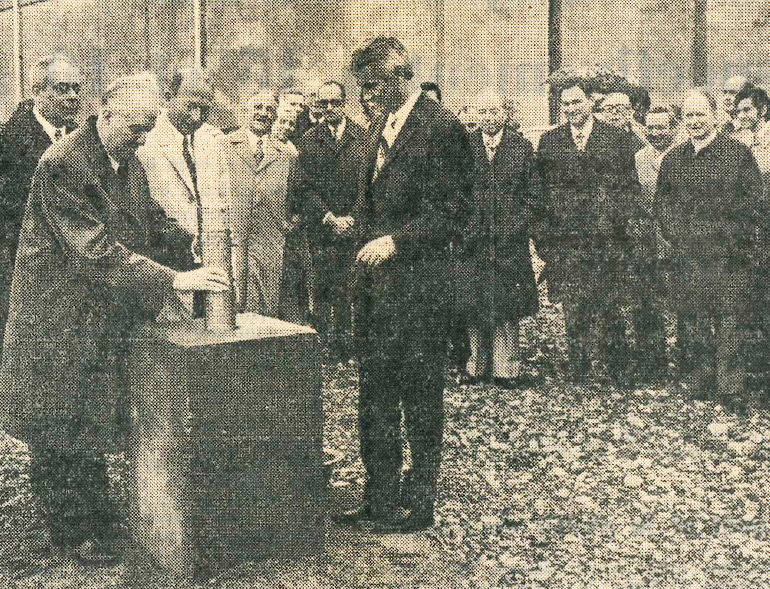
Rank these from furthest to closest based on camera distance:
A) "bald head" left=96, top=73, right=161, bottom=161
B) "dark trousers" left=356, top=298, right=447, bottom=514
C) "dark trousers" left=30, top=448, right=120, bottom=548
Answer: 1. "dark trousers" left=356, top=298, right=447, bottom=514
2. "dark trousers" left=30, top=448, right=120, bottom=548
3. "bald head" left=96, top=73, right=161, bottom=161

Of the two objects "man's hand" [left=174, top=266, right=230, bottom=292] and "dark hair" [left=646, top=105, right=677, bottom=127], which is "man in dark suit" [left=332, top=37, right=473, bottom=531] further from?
"dark hair" [left=646, top=105, right=677, bottom=127]

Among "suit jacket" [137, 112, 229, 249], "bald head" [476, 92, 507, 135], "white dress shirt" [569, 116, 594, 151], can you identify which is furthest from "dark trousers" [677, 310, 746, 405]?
"suit jacket" [137, 112, 229, 249]

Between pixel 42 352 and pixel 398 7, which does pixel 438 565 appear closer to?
pixel 42 352

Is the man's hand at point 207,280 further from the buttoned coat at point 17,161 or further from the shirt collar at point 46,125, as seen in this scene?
the shirt collar at point 46,125

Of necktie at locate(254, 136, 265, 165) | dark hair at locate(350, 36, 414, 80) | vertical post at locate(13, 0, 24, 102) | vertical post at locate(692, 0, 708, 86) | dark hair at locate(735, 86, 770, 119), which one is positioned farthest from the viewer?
vertical post at locate(13, 0, 24, 102)

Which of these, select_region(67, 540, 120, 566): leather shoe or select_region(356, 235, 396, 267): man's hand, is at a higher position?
select_region(356, 235, 396, 267): man's hand

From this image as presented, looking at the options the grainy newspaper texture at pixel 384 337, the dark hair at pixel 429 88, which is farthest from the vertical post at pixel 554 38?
the dark hair at pixel 429 88

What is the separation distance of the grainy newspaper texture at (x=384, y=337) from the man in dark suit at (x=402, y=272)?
0.04 feet

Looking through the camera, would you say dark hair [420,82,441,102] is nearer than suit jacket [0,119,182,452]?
No

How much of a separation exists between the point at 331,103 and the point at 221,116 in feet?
6.73

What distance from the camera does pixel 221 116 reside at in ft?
25.3

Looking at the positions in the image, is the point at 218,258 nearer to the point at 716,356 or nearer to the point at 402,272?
the point at 402,272

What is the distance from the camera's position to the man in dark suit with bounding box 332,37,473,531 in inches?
204

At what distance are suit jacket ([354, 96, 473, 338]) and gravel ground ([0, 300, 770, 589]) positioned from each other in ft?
3.39
